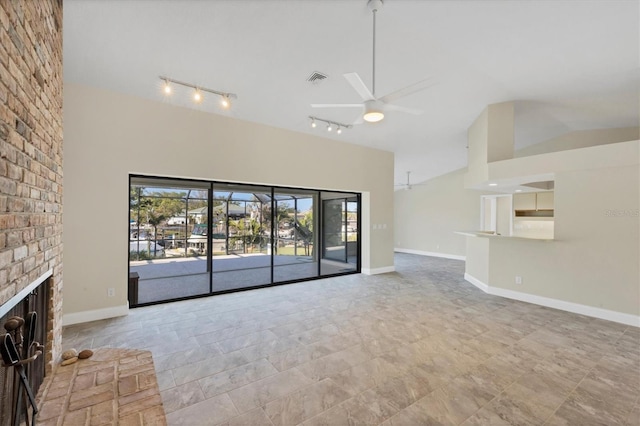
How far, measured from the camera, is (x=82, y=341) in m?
3.21

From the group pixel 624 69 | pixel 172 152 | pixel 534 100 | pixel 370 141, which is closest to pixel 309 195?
pixel 370 141

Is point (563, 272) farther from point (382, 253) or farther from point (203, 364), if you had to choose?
point (203, 364)

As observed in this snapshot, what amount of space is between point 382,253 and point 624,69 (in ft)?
16.8

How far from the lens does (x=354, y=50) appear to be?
11.1 feet

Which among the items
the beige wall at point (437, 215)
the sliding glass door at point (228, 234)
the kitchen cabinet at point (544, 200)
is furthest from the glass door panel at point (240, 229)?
the kitchen cabinet at point (544, 200)

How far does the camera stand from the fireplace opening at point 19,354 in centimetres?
134

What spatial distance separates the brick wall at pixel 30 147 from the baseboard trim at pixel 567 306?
6294 millimetres

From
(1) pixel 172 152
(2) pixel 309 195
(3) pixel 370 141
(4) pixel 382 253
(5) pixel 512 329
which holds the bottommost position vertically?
(5) pixel 512 329

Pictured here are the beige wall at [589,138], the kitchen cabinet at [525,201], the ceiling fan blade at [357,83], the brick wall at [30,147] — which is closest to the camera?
the brick wall at [30,147]

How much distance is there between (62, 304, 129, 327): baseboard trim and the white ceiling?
3.10m

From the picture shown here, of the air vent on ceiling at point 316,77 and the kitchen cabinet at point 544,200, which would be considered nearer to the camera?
the air vent on ceiling at point 316,77

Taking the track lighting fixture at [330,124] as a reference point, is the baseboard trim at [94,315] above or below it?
below

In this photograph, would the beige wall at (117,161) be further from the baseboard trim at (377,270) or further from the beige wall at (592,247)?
the beige wall at (592,247)

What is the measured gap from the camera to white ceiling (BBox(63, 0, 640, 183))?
2775 mm
